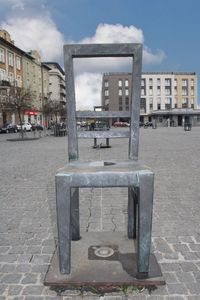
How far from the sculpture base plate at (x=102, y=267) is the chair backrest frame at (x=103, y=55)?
940mm

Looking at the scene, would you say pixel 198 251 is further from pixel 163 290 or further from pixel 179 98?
pixel 179 98

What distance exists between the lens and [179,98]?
10238cm

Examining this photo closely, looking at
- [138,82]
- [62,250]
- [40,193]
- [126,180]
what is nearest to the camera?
[126,180]

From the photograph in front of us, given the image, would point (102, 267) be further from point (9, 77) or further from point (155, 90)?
point (155, 90)

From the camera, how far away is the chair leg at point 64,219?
2629 mm

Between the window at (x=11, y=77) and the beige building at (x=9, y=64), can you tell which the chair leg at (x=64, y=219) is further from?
the window at (x=11, y=77)

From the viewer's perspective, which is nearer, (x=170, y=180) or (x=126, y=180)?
(x=126, y=180)

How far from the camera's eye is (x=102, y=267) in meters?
3.01

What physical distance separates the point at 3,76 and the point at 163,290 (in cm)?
4905

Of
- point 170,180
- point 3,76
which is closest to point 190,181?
point 170,180

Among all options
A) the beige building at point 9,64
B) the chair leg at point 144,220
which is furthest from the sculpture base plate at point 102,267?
the beige building at point 9,64

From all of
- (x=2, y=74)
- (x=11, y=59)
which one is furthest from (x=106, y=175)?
(x=11, y=59)

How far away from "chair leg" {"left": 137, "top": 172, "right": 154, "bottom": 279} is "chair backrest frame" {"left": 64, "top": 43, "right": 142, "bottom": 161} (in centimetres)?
84

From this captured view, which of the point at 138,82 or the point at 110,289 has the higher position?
the point at 138,82
